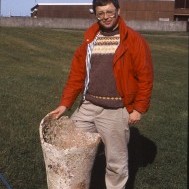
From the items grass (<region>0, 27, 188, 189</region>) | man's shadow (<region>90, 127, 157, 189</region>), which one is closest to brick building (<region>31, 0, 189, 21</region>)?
grass (<region>0, 27, 188, 189</region>)

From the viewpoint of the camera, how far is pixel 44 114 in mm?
7957

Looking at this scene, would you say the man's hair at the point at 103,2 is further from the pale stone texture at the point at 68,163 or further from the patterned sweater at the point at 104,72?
the pale stone texture at the point at 68,163

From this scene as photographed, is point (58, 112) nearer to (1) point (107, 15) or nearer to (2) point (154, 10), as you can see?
(1) point (107, 15)

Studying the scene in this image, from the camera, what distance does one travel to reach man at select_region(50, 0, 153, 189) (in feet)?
12.9

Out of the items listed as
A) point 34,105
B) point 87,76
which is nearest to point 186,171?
point 87,76

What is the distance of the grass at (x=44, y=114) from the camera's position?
548cm

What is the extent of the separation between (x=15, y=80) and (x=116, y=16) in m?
7.69

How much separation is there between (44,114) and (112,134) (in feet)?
12.9

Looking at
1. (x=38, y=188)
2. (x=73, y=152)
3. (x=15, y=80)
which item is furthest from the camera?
(x=15, y=80)

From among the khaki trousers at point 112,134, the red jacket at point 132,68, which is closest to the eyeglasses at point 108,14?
the red jacket at point 132,68

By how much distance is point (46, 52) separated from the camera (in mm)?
19656

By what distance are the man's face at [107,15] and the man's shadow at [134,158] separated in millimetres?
1555

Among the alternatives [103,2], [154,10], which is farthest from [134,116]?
[154,10]

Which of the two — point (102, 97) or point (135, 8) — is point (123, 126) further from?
point (135, 8)
